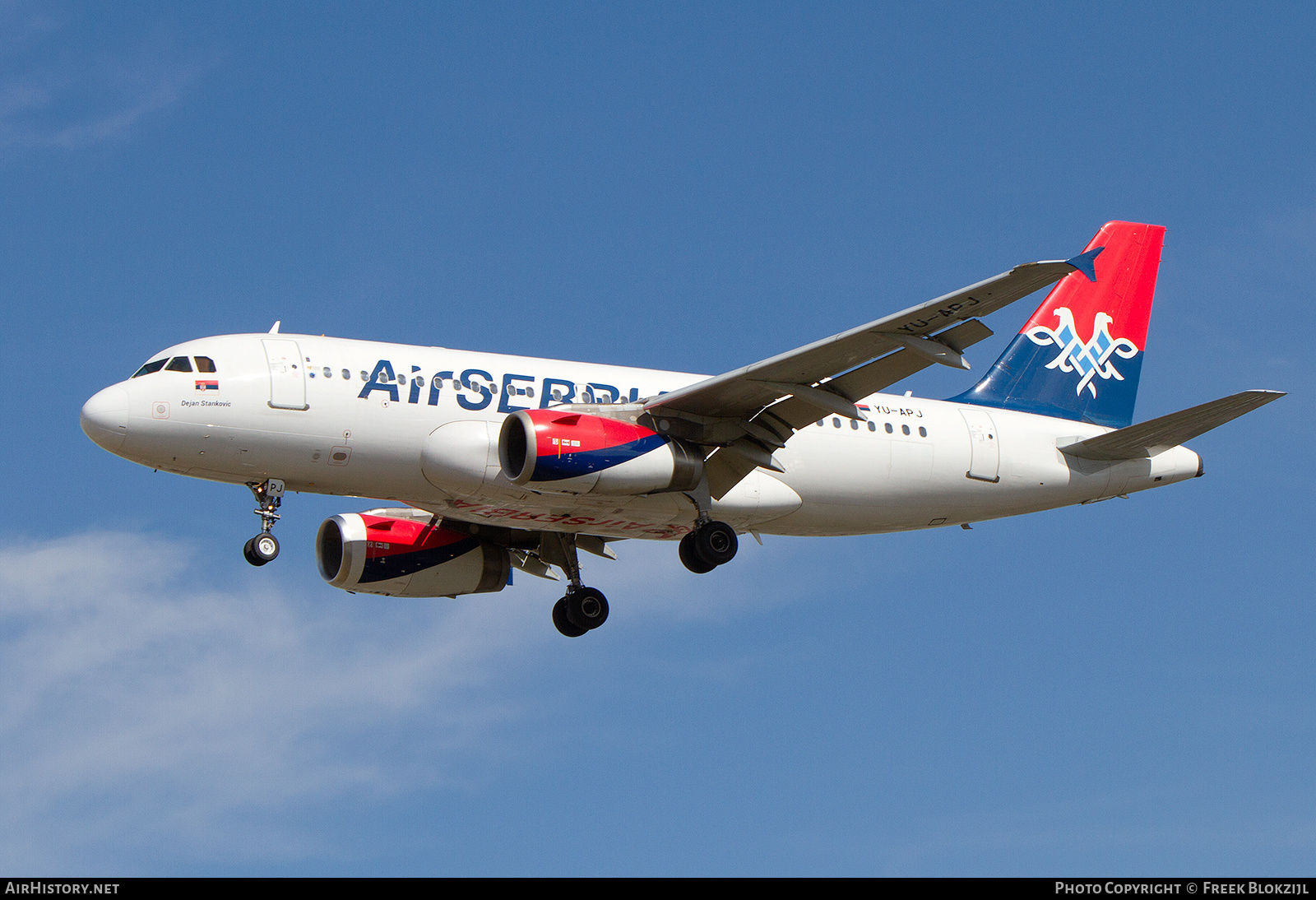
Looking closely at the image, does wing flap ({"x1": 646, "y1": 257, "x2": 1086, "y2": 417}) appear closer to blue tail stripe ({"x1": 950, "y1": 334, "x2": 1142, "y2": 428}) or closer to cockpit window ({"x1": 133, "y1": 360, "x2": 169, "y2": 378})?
blue tail stripe ({"x1": 950, "y1": 334, "x2": 1142, "y2": 428})

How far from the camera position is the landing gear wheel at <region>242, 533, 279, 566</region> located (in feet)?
88.3

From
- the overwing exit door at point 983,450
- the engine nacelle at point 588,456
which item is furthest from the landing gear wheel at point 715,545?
the overwing exit door at point 983,450

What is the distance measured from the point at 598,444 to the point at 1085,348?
46.9ft

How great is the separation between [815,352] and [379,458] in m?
7.77

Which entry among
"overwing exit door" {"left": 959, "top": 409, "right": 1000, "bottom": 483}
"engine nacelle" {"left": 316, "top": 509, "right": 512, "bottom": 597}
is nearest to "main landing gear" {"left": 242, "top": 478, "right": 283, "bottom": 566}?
"engine nacelle" {"left": 316, "top": 509, "right": 512, "bottom": 597}

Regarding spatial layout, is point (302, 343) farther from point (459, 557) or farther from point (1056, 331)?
point (1056, 331)

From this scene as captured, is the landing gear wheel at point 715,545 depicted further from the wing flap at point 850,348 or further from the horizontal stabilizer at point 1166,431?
the horizontal stabilizer at point 1166,431

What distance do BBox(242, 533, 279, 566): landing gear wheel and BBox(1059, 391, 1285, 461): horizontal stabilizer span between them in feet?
53.7

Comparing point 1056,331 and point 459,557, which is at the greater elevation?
point 1056,331

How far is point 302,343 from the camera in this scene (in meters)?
27.9

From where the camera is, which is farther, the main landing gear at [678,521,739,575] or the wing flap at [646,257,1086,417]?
the main landing gear at [678,521,739,575]

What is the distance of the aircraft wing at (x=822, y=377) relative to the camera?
2452cm
